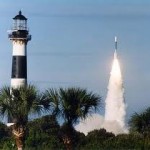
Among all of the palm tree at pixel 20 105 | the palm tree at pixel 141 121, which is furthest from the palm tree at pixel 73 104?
the palm tree at pixel 141 121

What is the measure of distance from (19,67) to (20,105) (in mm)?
47326

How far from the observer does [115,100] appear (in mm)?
138500

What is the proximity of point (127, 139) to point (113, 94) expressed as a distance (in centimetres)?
5065

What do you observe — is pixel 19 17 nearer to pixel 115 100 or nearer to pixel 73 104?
pixel 115 100

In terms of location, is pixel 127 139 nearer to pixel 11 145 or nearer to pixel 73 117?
pixel 11 145

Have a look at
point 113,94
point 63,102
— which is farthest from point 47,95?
point 113,94

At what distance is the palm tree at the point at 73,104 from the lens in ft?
170

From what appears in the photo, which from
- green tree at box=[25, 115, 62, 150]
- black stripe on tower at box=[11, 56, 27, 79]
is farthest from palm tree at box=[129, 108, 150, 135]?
black stripe on tower at box=[11, 56, 27, 79]

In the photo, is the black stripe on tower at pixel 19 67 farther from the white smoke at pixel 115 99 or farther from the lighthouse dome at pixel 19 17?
the white smoke at pixel 115 99

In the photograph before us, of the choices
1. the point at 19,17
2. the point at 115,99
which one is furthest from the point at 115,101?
the point at 19,17

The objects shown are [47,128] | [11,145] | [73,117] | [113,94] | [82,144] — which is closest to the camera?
[73,117]

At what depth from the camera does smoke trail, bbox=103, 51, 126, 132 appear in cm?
12675

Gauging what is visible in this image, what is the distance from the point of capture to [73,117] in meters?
52.2

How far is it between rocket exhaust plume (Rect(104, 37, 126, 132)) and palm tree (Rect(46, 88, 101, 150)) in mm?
64864
